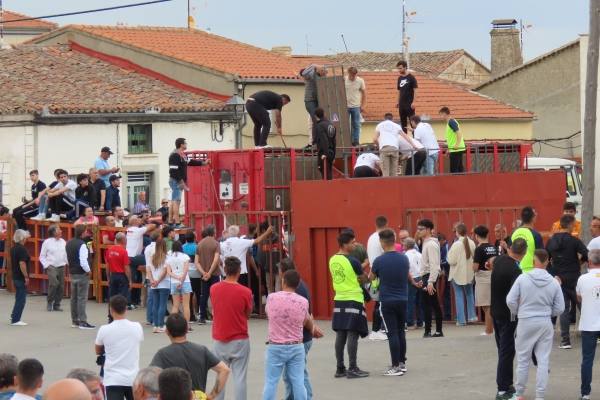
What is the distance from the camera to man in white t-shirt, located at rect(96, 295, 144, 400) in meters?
12.6

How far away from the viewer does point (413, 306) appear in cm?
2177

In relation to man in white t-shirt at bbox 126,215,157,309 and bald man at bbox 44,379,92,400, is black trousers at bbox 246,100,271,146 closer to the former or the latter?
man in white t-shirt at bbox 126,215,157,309

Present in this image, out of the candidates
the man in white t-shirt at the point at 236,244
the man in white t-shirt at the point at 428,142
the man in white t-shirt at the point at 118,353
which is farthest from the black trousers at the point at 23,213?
the man in white t-shirt at the point at 118,353

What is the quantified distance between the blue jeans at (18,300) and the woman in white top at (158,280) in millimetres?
2562

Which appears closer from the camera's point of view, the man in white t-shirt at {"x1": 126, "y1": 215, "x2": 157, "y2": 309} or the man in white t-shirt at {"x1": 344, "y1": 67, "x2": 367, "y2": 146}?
the man in white t-shirt at {"x1": 126, "y1": 215, "x2": 157, "y2": 309}

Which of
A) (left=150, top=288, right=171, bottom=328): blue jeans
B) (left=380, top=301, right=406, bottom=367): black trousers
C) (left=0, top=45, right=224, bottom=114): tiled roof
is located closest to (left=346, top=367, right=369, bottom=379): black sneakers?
(left=380, top=301, right=406, bottom=367): black trousers

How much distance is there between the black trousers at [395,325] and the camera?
Answer: 16.2 metres

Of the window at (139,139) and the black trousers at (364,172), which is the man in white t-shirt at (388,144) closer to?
the black trousers at (364,172)

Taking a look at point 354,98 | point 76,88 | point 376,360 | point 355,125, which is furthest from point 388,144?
point 76,88

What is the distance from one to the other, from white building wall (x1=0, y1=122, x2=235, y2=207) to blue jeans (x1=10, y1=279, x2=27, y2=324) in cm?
1315

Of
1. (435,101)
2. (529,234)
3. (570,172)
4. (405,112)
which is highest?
(435,101)

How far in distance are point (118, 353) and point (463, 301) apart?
10.3m

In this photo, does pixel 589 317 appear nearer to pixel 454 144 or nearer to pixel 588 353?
pixel 588 353

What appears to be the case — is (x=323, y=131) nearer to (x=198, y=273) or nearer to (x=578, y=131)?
(x=198, y=273)
